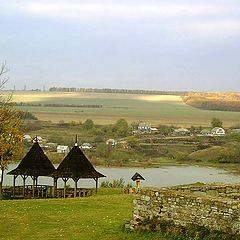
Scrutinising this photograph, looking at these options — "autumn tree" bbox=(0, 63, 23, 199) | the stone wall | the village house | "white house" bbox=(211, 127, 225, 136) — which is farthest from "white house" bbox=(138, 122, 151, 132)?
the stone wall

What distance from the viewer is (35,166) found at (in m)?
32.6

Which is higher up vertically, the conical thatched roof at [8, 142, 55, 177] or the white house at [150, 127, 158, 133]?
the white house at [150, 127, 158, 133]

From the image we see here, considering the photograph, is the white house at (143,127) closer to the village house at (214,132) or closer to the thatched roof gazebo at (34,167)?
the village house at (214,132)

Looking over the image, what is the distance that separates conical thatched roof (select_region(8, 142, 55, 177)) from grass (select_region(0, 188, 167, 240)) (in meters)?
9.62

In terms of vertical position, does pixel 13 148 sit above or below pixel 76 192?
above

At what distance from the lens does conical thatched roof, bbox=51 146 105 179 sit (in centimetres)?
3014

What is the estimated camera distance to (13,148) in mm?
32125

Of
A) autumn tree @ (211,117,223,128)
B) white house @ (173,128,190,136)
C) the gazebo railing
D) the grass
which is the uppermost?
autumn tree @ (211,117,223,128)

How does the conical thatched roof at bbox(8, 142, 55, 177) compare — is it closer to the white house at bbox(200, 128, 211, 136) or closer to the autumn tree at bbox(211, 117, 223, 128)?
the white house at bbox(200, 128, 211, 136)

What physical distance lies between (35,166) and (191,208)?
1970 cm

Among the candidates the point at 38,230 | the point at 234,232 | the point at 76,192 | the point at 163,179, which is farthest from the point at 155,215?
the point at 163,179

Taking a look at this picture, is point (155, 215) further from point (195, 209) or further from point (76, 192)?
point (76, 192)

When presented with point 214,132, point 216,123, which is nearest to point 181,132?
point 214,132

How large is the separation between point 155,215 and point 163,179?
37179mm
